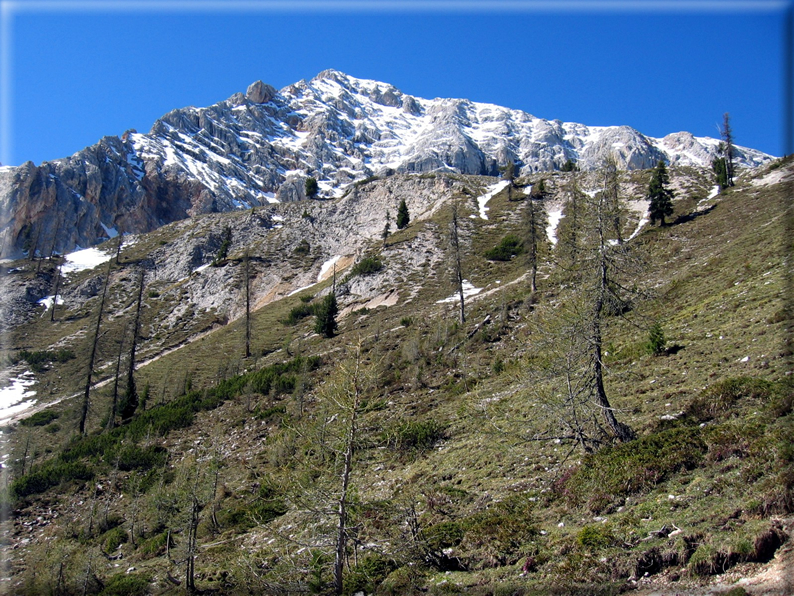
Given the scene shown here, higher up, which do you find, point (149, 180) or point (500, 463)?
point (149, 180)

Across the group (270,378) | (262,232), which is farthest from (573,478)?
(262,232)

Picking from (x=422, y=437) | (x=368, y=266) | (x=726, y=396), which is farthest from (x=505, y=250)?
(x=726, y=396)

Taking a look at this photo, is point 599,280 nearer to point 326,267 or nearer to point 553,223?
point 553,223

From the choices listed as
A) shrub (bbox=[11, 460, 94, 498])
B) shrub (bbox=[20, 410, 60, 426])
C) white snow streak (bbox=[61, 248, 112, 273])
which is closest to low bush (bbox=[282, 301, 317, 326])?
shrub (bbox=[20, 410, 60, 426])

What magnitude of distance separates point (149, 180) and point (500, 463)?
177261mm

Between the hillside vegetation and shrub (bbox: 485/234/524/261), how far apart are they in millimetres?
11949

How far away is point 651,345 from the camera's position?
20.5 meters

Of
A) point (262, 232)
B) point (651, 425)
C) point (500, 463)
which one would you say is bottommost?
point (500, 463)

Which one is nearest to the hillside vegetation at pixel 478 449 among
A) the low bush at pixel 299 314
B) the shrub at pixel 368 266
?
the low bush at pixel 299 314

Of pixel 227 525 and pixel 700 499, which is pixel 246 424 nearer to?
pixel 227 525

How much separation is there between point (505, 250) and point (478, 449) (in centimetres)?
5065

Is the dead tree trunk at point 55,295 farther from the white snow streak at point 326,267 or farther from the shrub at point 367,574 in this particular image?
the shrub at point 367,574

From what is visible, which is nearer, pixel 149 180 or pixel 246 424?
pixel 246 424

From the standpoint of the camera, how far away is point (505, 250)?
65750mm
